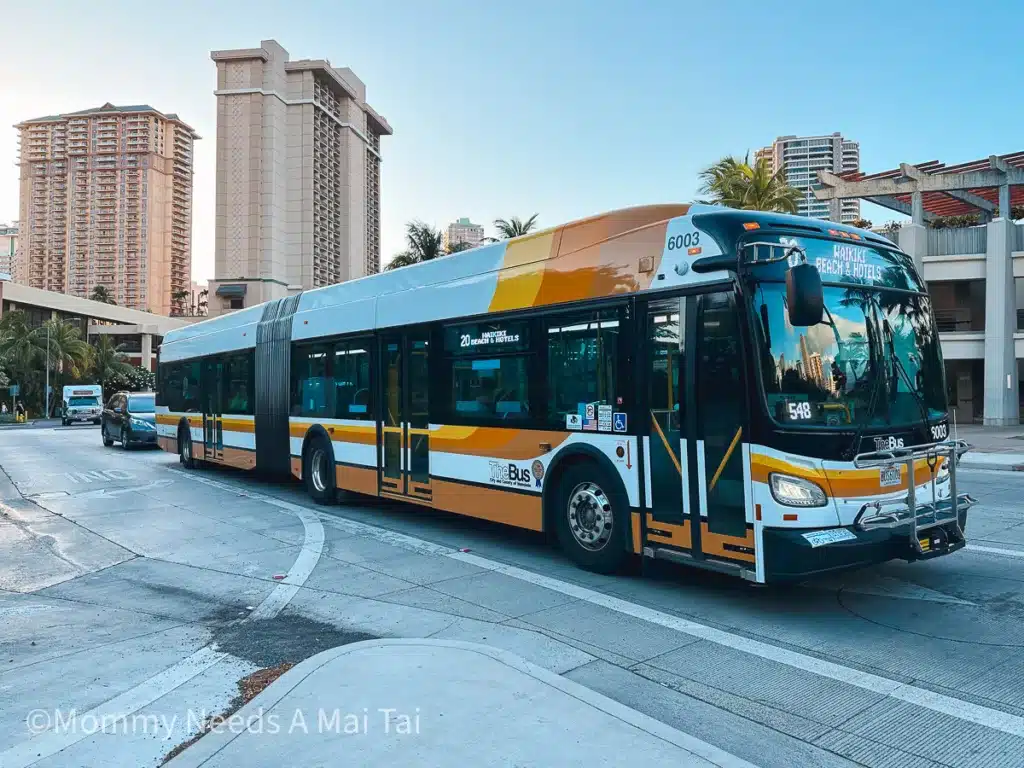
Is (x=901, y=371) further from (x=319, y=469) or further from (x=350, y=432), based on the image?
(x=319, y=469)

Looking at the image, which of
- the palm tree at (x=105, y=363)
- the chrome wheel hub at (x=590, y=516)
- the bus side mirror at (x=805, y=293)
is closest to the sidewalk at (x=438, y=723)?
the chrome wheel hub at (x=590, y=516)

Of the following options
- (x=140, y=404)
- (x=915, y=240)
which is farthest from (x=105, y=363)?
(x=915, y=240)

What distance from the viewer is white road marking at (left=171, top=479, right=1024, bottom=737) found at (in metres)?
4.44

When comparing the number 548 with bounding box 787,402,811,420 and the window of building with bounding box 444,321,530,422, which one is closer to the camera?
the number 548 with bounding box 787,402,811,420

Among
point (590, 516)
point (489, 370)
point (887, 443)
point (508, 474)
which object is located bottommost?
point (590, 516)

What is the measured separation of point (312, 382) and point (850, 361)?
348 inches

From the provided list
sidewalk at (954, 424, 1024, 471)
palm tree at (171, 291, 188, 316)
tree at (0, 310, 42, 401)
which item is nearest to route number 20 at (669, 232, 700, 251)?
sidewalk at (954, 424, 1024, 471)

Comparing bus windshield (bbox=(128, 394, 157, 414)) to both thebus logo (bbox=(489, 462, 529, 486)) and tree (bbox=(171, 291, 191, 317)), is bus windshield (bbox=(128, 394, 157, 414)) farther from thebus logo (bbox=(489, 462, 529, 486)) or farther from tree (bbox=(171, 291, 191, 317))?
tree (bbox=(171, 291, 191, 317))

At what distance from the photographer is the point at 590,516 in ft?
25.5

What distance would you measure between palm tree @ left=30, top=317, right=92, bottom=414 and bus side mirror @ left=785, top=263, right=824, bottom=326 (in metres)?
70.4

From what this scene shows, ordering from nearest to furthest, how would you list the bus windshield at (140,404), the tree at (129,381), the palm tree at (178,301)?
the bus windshield at (140,404) < the tree at (129,381) < the palm tree at (178,301)

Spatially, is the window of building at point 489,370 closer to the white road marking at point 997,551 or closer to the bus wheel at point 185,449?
the white road marking at point 997,551

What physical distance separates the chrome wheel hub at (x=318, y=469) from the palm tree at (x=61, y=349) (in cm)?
6161

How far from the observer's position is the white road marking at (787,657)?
444 centimetres
